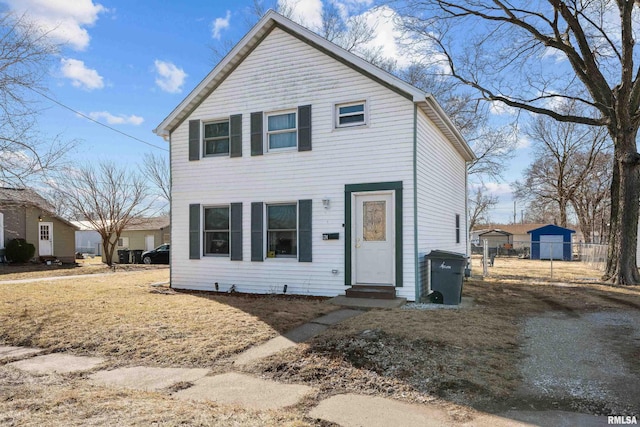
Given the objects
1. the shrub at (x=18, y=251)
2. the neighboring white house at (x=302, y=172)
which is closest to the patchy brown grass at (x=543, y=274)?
the neighboring white house at (x=302, y=172)

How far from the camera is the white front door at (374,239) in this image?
9.90 m

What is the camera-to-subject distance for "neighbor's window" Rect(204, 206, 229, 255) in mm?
11898

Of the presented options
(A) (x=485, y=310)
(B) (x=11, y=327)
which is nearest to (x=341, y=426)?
(A) (x=485, y=310)

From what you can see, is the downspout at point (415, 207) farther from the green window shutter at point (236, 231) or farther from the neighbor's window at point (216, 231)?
the neighbor's window at point (216, 231)

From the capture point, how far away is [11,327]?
25.3 ft

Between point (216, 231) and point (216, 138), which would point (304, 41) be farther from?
point (216, 231)

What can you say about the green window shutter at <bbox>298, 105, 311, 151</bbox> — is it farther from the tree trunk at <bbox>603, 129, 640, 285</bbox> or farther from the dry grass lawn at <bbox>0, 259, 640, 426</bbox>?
the tree trunk at <bbox>603, 129, 640, 285</bbox>

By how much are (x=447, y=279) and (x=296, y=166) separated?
442 centimetres

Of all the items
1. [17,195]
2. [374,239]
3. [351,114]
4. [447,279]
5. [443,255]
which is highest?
[351,114]

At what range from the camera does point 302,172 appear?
10789 mm

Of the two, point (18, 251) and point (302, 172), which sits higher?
point (302, 172)

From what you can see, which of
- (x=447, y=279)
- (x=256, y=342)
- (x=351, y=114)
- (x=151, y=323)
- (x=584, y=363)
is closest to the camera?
(x=584, y=363)

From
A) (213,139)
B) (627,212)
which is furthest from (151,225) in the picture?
(627,212)
